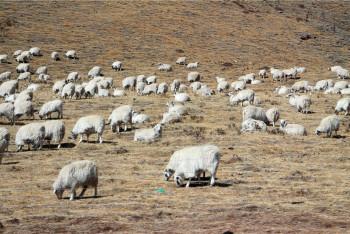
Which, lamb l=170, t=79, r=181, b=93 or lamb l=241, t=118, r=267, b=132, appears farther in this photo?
lamb l=170, t=79, r=181, b=93

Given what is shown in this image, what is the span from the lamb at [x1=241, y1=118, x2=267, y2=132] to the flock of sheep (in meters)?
0.05

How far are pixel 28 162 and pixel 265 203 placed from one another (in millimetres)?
10368

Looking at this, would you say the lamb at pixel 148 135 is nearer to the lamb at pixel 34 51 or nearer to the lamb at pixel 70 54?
the lamb at pixel 70 54

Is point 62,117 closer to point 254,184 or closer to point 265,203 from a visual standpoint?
point 254,184

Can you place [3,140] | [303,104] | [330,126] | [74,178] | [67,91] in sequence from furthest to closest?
[67,91] → [303,104] → [330,126] → [3,140] → [74,178]

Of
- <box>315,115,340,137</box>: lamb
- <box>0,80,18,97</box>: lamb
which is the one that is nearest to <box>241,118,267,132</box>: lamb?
<box>315,115,340,137</box>: lamb

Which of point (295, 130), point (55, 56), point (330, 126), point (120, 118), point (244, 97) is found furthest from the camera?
point (55, 56)

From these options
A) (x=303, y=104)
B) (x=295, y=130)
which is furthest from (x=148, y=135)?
(x=303, y=104)

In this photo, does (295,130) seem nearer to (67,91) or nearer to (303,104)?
(303,104)

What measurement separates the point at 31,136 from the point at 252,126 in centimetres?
1134

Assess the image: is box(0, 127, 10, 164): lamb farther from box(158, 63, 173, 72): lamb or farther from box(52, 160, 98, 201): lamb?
box(158, 63, 173, 72): lamb

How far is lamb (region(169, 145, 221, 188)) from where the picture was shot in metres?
19.1

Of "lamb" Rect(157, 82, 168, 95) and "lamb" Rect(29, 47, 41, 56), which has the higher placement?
"lamb" Rect(29, 47, 41, 56)

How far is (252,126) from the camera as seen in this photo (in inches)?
1220
